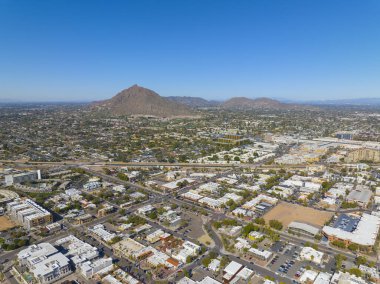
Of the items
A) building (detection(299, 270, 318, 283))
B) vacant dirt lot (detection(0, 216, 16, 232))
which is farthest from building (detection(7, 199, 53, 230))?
building (detection(299, 270, 318, 283))

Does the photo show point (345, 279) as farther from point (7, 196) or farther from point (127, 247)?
point (7, 196)

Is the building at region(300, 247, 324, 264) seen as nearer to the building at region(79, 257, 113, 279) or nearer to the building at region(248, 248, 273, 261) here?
the building at region(248, 248, 273, 261)

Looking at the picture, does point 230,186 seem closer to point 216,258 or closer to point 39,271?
point 216,258

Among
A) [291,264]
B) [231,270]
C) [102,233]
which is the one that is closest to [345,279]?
[291,264]

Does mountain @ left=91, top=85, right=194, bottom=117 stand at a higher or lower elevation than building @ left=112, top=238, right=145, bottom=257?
higher

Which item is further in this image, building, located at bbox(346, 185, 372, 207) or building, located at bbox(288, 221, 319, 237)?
building, located at bbox(346, 185, 372, 207)

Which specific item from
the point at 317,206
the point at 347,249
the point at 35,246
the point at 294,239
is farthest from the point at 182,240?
the point at 317,206
